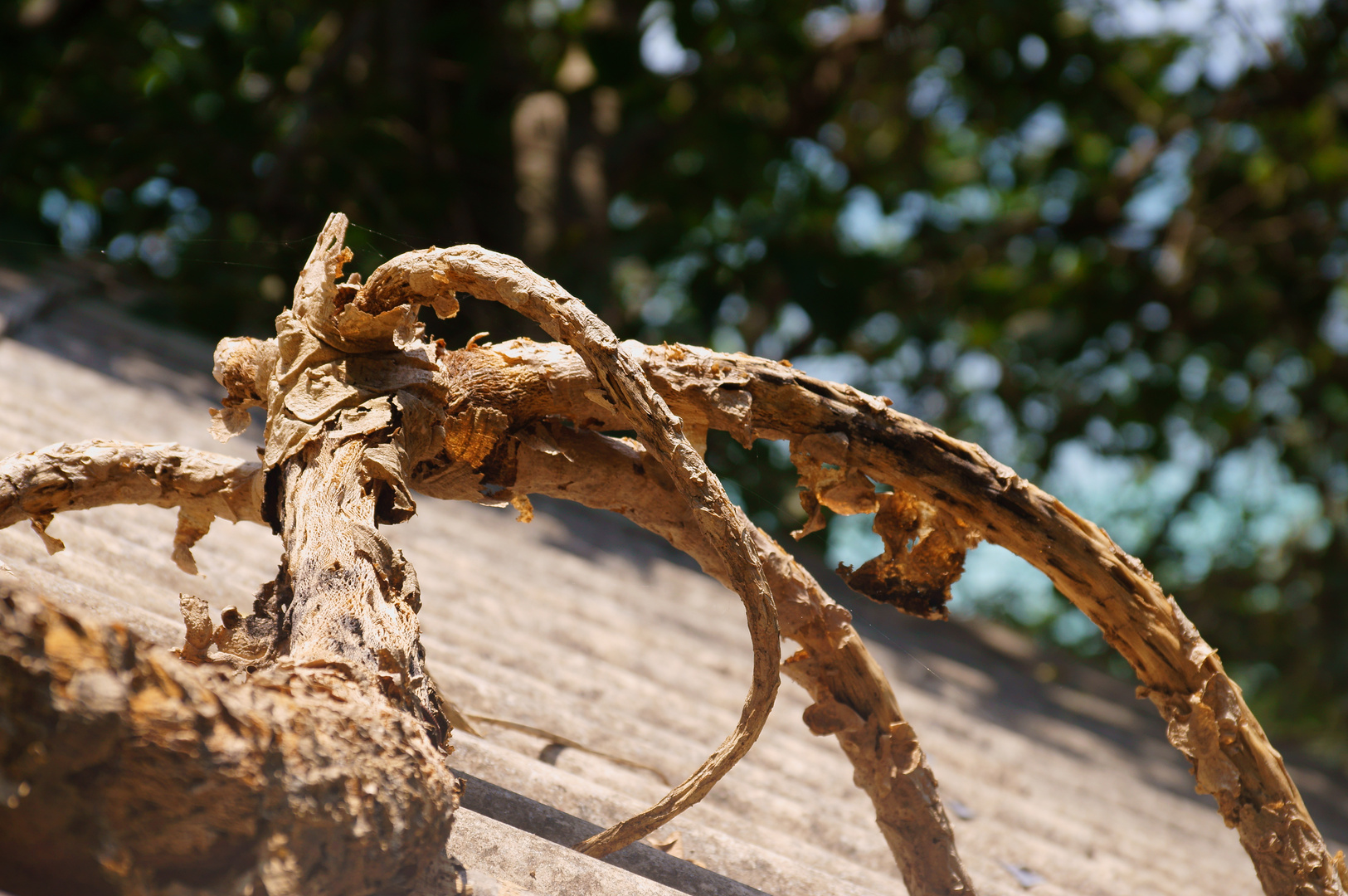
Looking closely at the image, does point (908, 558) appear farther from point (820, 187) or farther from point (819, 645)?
point (820, 187)

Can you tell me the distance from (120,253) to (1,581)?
161 inches

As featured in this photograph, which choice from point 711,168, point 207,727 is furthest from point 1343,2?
point 207,727

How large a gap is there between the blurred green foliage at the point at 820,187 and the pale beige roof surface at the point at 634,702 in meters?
0.69

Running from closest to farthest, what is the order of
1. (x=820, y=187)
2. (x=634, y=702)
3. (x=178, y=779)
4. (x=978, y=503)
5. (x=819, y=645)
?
(x=178, y=779) < (x=978, y=503) < (x=819, y=645) < (x=634, y=702) < (x=820, y=187)

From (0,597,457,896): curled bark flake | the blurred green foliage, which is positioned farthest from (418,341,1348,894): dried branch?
the blurred green foliage

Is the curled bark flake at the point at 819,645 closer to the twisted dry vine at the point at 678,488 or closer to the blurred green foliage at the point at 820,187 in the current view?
the twisted dry vine at the point at 678,488

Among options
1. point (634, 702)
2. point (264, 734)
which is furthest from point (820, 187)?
point (264, 734)

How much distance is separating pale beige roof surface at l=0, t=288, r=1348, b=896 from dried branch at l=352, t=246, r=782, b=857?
0.35 ft

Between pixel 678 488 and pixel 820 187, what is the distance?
4.87 meters

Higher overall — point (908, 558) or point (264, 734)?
point (908, 558)

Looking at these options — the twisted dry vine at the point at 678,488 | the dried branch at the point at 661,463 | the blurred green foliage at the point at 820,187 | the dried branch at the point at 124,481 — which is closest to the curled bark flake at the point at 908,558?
the twisted dry vine at the point at 678,488

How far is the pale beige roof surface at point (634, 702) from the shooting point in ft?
4.01

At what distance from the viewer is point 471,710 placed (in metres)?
1.50

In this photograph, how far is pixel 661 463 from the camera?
0.99 meters
